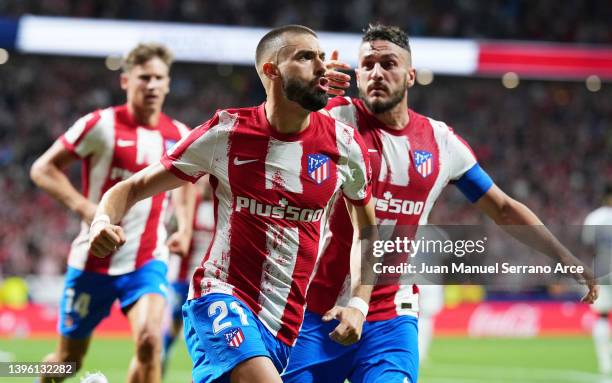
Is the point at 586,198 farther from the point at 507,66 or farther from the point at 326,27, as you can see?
the point at 326,27

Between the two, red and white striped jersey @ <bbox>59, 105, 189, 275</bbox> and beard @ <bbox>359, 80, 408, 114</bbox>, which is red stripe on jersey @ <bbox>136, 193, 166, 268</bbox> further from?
beard @ <bbox>359, 80, 408, 114</bbox>

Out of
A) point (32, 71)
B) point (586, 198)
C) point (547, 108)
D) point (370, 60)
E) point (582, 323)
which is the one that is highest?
point (547, 108)

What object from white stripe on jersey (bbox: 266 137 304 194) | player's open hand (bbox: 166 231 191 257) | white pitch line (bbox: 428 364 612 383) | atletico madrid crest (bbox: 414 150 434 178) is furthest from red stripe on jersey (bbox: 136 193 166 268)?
white pitch line (bbox: 428 364 612 383)

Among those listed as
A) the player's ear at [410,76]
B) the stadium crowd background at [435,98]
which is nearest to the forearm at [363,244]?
the player's ear at [410,76]

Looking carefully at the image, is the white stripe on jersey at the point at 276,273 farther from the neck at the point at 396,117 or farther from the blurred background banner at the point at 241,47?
the blurred background banner at the point at 241,47

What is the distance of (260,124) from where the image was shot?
14.9ft

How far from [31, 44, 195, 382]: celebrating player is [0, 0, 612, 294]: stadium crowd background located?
13964 mm

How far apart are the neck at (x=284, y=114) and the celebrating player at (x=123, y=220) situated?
259 centimetres

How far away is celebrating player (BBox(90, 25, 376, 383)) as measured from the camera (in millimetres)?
4391

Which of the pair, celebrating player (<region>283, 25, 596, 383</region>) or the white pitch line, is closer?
celebrating player (<region>283, 25, 596, 383</region>)

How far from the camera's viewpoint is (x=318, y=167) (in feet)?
15.0

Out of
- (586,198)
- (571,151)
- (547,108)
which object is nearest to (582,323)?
(586,198)

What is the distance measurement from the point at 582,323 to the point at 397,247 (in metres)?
16.0

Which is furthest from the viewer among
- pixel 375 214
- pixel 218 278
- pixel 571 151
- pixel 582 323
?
pixel 571 151
